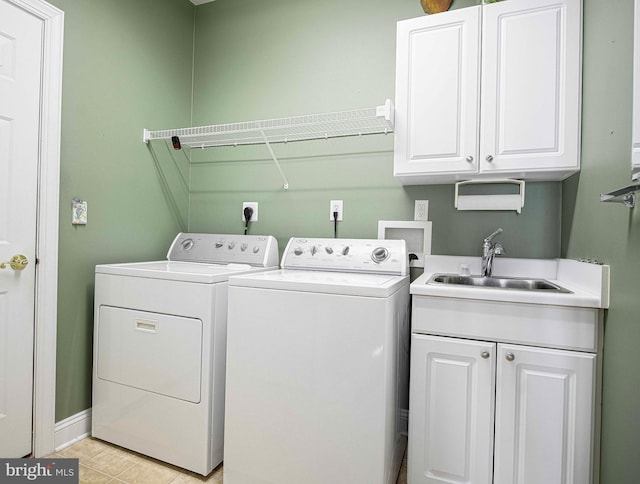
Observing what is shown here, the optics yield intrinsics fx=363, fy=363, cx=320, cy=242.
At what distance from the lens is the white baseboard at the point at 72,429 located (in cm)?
177

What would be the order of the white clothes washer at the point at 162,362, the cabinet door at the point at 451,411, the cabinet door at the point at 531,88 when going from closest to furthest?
1. the cabinet door at the point at 451,411
2. the cabinet door at the point at 531,88
3. the white clothes washer at the point at 162,362

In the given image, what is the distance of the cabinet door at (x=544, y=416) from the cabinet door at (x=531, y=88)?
31.2 inches

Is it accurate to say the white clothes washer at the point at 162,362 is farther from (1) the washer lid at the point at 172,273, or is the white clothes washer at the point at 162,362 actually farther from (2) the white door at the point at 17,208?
(2) the white door at the point at 17,208

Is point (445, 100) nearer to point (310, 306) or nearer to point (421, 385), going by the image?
point (310, 306)

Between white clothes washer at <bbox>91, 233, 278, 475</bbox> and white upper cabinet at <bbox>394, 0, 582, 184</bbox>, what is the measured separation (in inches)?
44.2

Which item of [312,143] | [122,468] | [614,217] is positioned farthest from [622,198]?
[122,468]

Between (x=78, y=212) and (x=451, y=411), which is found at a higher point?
(x=78, y=212)

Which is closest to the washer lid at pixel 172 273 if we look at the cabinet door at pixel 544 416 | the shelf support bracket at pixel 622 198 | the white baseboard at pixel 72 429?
the white baseboard at pixel 72 429

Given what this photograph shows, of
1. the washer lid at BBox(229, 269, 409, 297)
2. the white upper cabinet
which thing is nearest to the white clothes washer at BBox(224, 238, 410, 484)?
the washer lid at BBox(229, 269, 409, 297)

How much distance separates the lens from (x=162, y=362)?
65.7 inches

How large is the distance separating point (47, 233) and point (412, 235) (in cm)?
184

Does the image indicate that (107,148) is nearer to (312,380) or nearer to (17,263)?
(17,263)

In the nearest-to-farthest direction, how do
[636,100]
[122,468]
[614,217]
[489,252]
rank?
[636,100], [614,217], [122,468], [489,252]

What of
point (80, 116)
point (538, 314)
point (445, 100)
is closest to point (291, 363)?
point (538, 314)
